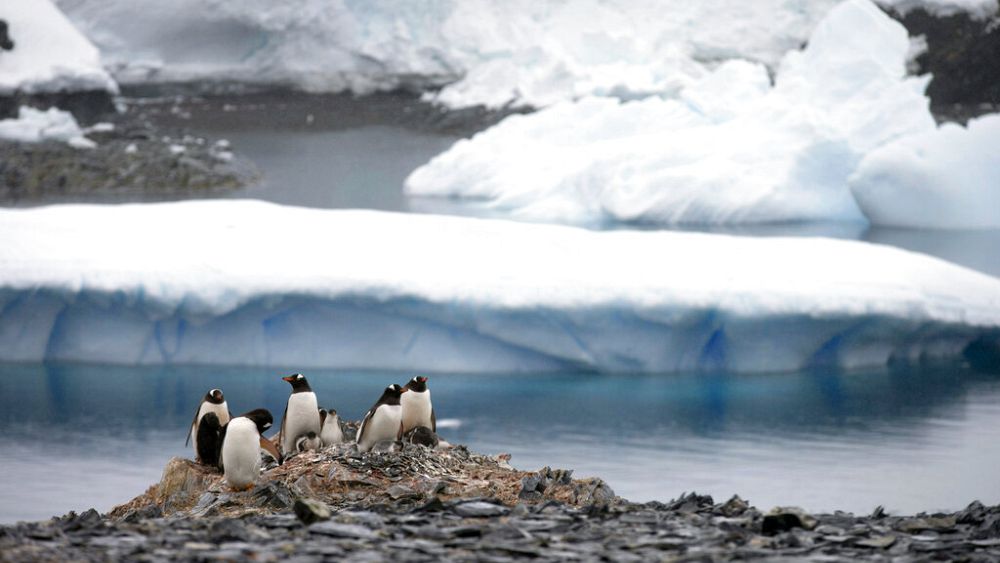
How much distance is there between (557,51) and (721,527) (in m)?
20.5

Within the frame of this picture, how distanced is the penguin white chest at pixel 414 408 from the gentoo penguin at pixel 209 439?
77 cm

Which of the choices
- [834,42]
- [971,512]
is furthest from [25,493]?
[834,42]

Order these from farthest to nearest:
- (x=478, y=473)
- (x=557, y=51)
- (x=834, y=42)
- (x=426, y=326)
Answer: (x=557, y=51) < (x=834, y=42) < (x=426, y=326) < (x=478, y=473)

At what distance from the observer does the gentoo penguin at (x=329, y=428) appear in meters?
5.28

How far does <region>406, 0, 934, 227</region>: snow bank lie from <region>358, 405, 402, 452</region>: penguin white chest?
407 inches

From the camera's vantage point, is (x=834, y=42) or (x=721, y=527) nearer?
(x=721, y=527)

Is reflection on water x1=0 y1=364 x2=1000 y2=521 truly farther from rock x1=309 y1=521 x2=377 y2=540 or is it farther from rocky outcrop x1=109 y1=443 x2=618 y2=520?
rock x1=309 y1=521 x2=377 y2=540

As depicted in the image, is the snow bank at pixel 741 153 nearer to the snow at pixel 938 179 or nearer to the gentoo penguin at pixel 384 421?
the snow at pixel 938 179

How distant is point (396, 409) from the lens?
495 cm

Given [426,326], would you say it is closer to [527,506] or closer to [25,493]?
[25,493]

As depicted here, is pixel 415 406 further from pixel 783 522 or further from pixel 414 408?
pixel 783 522

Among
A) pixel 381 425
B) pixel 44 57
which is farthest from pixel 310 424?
pixel 44 57

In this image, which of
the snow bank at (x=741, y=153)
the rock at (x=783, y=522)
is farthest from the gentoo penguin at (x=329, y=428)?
the snow bank at (x=741, y=153)

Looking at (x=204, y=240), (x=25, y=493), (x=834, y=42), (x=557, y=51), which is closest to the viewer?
(x=25, y=493)
